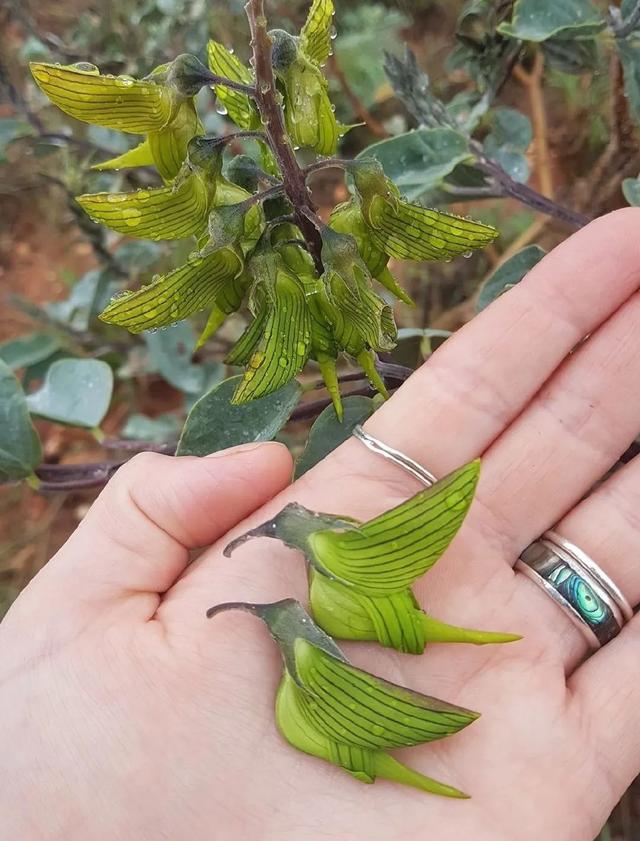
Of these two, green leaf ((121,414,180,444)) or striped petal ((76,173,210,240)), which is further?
green leaf ((121,414,180,444))

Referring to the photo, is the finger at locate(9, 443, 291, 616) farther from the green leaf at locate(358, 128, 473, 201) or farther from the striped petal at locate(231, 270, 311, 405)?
the green leaf at locate(358, 128, 473, 201)

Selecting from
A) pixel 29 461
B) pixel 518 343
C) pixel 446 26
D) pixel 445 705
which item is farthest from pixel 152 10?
pixel 445 705

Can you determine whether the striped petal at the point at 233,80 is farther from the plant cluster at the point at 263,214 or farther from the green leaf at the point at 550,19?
the green leaf at the point at 550,19

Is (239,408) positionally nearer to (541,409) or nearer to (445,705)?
(541,409)

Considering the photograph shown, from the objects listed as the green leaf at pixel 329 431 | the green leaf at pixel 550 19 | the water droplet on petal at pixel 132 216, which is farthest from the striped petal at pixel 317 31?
the green leaf at pixel 550 19

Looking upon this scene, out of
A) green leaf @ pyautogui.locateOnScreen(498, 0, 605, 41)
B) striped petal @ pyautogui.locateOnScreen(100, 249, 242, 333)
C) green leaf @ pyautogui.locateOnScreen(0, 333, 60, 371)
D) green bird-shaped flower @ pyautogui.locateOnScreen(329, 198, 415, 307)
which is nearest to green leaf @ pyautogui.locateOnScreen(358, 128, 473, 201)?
green leaf @ pyautogui.locateOnScreen(498, 0, 605, 41)

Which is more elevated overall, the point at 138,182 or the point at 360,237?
the point at 360,237
